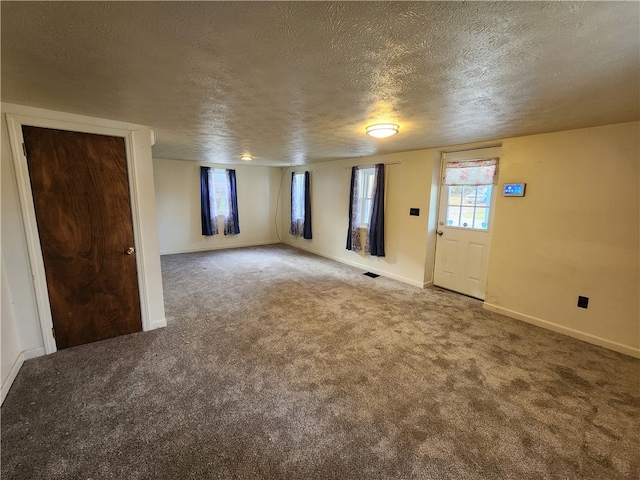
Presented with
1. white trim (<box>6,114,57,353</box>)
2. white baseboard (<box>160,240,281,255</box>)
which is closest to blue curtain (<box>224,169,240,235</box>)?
white baseboard (<box>160,240,281,255</box>)

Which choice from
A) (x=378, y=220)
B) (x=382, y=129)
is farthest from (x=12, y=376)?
(x=378, y=220)

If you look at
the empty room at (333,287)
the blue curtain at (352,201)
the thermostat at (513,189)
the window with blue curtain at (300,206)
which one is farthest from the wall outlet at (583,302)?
the window with blue curtain at (300,206)

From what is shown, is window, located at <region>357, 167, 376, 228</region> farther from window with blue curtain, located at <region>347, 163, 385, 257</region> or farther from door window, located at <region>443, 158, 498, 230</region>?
door window, located at <region>443, 158, 498, 230</region>

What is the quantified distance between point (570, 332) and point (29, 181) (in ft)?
17.0

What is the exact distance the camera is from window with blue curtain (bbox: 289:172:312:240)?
6234 millimetres

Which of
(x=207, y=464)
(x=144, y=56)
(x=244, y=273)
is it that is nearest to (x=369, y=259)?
(x=244, y=273)

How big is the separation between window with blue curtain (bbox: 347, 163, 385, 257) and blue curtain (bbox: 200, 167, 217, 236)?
3296 millimetres

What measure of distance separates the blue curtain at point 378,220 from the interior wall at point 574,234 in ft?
5.56

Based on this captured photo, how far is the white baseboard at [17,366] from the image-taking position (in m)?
1.90

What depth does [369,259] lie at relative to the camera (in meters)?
5.04

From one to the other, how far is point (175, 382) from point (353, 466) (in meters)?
1.42

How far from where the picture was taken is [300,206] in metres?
6.64

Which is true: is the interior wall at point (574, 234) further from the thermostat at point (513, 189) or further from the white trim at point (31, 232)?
the white trim at point (31, 232)

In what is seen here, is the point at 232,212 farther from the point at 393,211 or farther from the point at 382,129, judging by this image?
the point at 382,129
